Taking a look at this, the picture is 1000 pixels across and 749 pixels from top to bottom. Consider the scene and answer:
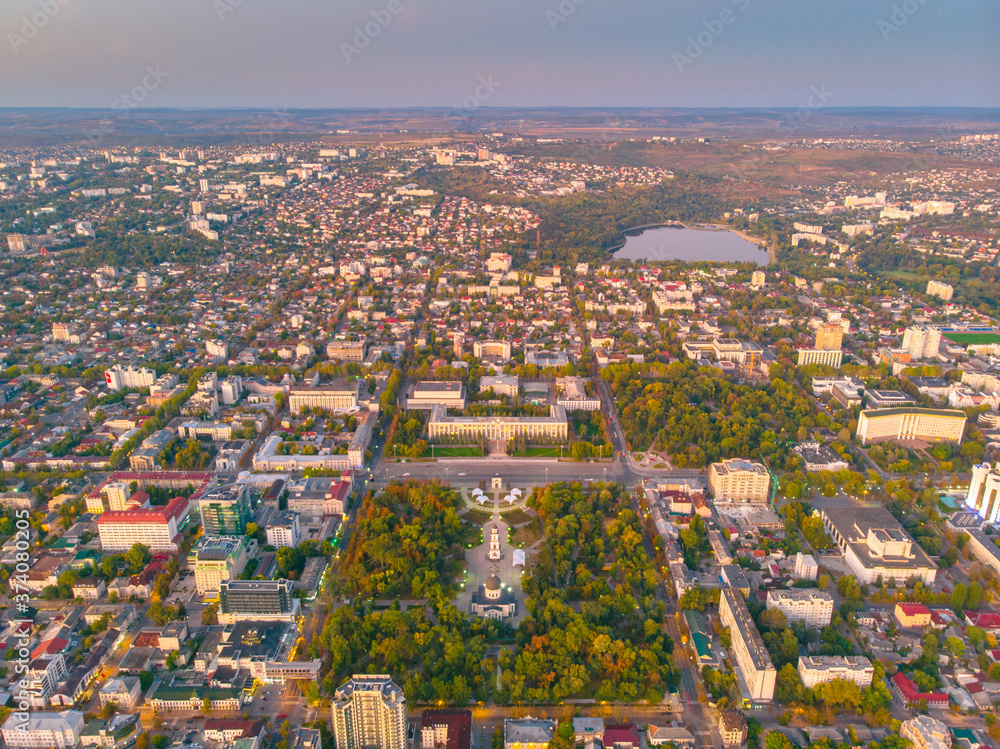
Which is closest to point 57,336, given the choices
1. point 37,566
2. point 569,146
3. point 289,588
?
point 37,566

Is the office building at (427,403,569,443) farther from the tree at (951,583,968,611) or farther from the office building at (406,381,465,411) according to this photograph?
the tree at (951,583,968,611)

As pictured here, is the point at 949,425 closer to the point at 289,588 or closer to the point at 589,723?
the point at 589,723

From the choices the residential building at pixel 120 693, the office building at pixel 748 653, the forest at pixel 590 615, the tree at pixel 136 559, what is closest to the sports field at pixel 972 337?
the forest at pixel 590 615

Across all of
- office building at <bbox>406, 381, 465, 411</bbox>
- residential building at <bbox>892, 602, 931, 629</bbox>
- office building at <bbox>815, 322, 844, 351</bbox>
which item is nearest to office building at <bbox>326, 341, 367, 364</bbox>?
office building at <bbox>406, 381, 465, 411</bbox>

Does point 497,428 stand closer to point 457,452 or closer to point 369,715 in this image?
point 457,452

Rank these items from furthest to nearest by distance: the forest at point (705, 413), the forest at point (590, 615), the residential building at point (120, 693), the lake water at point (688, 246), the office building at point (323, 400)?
the lake water at point (688, 246) < the office building at point (323, 400) < the forest at point (705, 413) < the forest at point (590, 615) < the residential building at point (120, 693)

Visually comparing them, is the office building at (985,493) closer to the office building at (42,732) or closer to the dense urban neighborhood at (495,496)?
the dense urban neighborhood at (495,496)

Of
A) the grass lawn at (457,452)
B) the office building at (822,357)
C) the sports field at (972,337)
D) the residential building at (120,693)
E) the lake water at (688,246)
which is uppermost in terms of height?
the lake water at (688,246)
